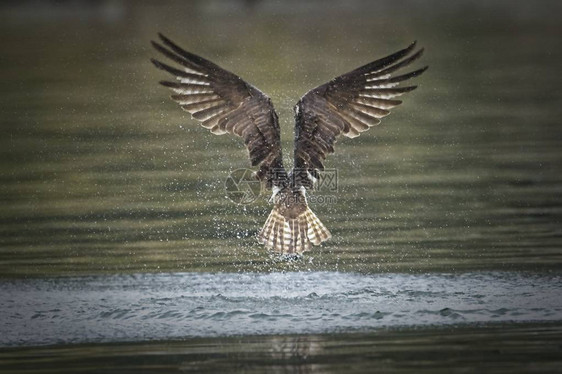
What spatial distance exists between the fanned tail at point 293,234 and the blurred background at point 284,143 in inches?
9.0

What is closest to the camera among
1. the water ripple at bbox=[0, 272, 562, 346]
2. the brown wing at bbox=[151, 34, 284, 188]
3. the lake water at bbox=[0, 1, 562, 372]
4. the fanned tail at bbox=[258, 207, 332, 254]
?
the lake water at bbox=[0, 1, 562, 372]

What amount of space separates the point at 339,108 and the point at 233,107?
733mm

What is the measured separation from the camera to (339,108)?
340 inches

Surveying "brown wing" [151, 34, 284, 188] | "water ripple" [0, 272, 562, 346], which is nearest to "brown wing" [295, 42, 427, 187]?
"brown wing" [151, 34, 284, 188]

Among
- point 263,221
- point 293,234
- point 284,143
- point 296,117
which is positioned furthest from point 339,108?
point 284,143

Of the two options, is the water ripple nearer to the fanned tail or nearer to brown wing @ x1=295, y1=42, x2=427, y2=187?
the fanned tail

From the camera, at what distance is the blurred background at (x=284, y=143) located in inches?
365

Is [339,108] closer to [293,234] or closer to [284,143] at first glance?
[293,234]

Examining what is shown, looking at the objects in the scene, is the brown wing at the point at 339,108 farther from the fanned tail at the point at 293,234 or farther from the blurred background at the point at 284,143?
the blurred background at the point at 284,143

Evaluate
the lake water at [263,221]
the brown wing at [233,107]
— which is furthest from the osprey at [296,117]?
the lake water at [263,221]

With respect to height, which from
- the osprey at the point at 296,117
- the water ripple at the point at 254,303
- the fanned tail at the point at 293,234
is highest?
the osprey at the point at 296,117

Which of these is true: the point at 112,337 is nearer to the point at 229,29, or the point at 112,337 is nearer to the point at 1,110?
the point at 1,110

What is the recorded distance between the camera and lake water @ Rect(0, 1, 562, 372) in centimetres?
730

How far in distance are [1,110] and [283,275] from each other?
23.1 ft
